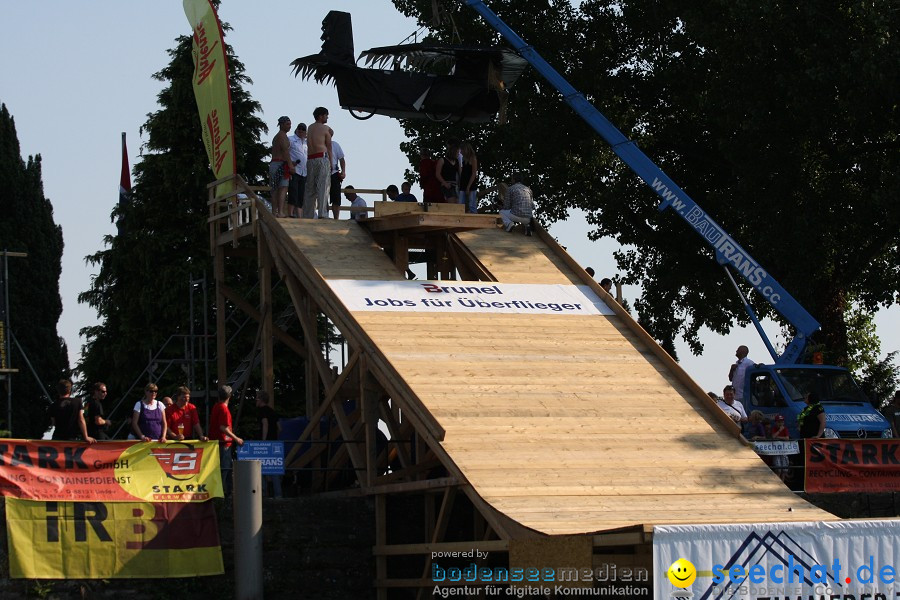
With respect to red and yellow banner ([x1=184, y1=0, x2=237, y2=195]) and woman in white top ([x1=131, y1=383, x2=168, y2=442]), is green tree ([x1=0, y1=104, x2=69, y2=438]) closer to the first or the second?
red and yellow banner ([x1=184, y1=0, x2=237, y2=195])

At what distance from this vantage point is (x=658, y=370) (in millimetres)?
21391

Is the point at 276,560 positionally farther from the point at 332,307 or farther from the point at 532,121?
the point at 532,121

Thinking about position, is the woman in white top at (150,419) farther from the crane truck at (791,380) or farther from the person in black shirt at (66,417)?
the crane truck at (791,380)

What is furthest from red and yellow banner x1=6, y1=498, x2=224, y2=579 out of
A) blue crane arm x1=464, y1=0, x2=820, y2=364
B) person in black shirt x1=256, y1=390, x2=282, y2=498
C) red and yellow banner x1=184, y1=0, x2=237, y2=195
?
blue crane arm x1=464, y1=0, x2=820, y2=364

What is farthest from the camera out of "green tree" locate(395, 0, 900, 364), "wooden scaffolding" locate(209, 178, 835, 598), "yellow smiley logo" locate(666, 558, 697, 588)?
"green tree" locate(395, 0, 900, 364)

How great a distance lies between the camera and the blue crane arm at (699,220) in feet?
85.1

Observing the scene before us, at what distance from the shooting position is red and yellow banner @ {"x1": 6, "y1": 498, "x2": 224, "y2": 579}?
1836 cm

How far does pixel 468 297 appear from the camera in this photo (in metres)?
22.3

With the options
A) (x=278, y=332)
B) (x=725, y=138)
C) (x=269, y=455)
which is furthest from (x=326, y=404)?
(x=725, y=138)

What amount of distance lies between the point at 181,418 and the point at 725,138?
15.3 metres

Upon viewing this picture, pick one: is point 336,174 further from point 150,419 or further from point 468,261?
point 150,419

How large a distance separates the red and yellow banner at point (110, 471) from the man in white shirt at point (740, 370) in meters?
9.23

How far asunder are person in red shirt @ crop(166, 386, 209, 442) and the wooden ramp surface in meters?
2.59

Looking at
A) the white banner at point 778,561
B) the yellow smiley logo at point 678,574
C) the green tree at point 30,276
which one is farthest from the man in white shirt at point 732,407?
the green tree at point 30,276
